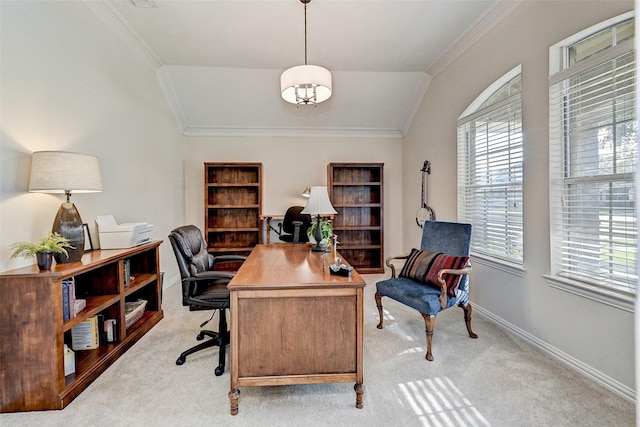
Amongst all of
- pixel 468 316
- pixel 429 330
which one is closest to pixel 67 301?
pixel 429 330

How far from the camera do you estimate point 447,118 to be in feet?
11.6

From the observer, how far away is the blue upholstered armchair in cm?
224

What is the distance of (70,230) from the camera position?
6.43 ft

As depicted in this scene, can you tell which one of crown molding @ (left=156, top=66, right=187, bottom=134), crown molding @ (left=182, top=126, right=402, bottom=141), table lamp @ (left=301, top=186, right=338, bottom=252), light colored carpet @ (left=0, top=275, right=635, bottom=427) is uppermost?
crown molding @ (left=156, top=66, right=187, bottom=134)

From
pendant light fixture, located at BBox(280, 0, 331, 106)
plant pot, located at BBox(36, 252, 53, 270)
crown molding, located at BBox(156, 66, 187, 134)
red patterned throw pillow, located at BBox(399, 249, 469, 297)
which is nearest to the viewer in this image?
plant pot, located at BBox(36, 252, 53, 270)

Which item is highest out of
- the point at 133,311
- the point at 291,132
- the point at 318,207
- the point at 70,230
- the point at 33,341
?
the point at 291,132

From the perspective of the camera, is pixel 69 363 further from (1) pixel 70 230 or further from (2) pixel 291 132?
(2) pixel 291 132

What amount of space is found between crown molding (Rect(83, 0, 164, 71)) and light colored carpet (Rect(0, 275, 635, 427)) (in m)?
2.88

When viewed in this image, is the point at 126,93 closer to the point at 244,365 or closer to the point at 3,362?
the point at 3,362

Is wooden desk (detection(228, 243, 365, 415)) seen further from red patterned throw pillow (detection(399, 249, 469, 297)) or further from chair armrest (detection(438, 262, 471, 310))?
red patterned throw pillow (detection(399, 249, 469, 297))

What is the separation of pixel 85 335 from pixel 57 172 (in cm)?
122

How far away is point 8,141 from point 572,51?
386 centimetres

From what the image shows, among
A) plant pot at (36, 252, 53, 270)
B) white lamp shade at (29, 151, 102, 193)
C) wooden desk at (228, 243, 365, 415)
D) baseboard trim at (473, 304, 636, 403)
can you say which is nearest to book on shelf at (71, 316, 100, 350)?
plant pot at (36, 252, 53, 270)

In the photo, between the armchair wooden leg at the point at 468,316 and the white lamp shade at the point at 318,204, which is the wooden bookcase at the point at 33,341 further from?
the armchair wooden leg at the point at 468,316
